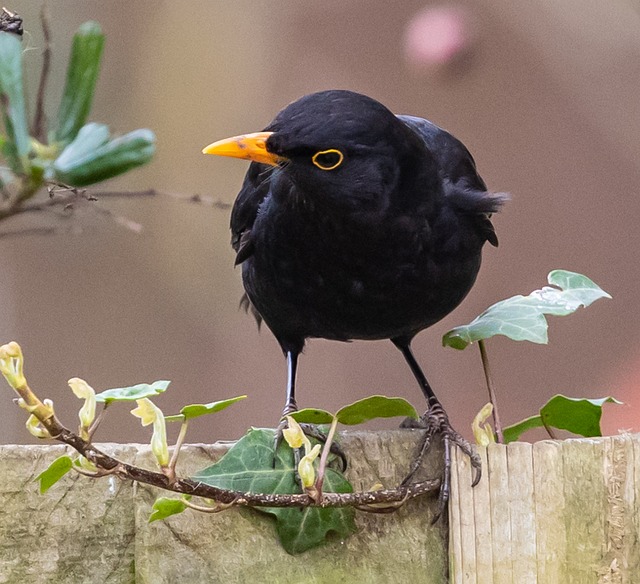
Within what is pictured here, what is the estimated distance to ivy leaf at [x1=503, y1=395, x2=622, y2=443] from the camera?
2.00 m

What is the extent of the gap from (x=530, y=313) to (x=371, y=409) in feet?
1.31

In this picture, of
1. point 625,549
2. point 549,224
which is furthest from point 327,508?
point 549,224

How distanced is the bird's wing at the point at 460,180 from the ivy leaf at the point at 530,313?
0.36 meters

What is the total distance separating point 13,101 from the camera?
871 millimetres

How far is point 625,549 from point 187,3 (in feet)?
12.3

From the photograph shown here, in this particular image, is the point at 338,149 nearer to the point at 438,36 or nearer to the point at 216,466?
the point at 216,466

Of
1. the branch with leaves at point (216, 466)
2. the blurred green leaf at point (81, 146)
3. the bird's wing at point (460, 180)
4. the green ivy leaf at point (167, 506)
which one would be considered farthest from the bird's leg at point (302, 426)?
the blurred green leaf at point (81, 146)

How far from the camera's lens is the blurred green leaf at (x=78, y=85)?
0.88 m

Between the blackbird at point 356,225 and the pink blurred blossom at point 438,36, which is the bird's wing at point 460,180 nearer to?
the blackbird at point 356,225

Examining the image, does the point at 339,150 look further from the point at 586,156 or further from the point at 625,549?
the point at 586,156

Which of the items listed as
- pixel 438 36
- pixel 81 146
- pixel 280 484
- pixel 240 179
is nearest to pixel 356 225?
pixel 280 484

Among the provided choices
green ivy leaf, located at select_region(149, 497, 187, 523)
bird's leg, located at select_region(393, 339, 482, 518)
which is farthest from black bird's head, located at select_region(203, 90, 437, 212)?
green ivy leaf, located at select_region(149, 497, 187, 523)

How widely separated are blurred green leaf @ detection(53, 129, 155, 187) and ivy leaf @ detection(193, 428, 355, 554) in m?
0.88

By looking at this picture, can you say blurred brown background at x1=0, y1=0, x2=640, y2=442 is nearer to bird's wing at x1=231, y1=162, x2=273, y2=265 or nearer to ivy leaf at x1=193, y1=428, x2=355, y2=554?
bird's wing at x1=231, y1=162, x2=273, y2=265
